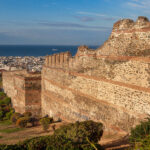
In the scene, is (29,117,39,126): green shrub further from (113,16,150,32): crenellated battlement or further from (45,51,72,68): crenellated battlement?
(113,16,150,32): crenellated battlement

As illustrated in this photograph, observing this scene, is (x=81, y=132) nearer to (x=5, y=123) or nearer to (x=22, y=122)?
(x=22, y=122)

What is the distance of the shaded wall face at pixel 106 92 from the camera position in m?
8.11

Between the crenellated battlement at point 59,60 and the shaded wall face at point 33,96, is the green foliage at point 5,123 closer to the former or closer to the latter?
the shaded wall face at point 33,96

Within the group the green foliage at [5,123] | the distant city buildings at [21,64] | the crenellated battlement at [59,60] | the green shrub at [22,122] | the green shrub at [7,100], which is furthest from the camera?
the distant city buildings at [21,64]

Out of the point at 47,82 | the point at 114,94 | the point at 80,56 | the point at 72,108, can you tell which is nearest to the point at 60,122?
the point at 72,108

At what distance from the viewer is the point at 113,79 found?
30.9 ft

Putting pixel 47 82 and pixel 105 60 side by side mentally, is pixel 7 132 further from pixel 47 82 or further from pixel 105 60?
pixel 105 60

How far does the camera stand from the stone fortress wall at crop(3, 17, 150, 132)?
802cm

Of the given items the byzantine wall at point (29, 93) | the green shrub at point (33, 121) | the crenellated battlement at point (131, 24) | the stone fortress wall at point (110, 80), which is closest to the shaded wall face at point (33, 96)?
the byzantine wall at point (29, 93)

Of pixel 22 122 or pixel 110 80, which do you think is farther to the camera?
pixel 22 122

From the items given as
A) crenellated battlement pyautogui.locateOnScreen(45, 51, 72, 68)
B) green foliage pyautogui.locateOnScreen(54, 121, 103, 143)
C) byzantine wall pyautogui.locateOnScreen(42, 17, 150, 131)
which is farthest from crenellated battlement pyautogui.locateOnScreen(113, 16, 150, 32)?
crenellated battlement pyautogui.locateOnScreen(45, 51, 72, 68)

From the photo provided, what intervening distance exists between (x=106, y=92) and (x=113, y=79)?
30.8 inches

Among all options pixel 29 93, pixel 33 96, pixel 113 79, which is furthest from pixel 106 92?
pixel 33 96

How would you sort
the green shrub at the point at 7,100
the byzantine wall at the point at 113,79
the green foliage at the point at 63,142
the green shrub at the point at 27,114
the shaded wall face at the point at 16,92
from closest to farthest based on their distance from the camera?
the green foliage at the point at 63,142, the byzantine wall at the point at 113,79, the green shrub at the point at 27,114, the shaded wall face at the point at 16,92, the green shrub at the point at 7,100
